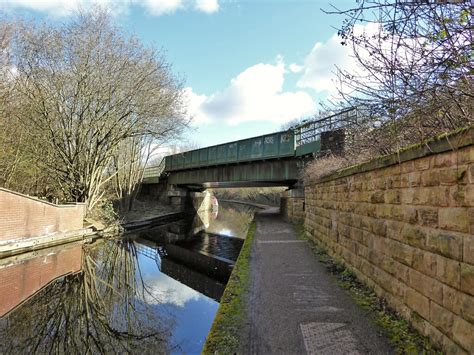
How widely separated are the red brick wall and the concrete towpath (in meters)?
4.93

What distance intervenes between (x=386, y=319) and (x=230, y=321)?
1.98 m

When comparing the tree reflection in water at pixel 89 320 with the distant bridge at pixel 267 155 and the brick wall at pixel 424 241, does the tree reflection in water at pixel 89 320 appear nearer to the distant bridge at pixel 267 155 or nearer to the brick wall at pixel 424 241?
the brick wall at pixel 424 241

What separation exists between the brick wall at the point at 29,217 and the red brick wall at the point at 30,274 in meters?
1.33

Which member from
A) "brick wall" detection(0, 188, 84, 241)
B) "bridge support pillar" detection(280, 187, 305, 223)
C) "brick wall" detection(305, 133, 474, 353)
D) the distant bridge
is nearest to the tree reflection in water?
"brick wall" detection(305, 133, 474, 353)

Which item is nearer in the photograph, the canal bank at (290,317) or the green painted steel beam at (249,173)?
the canal bank at (290,317)

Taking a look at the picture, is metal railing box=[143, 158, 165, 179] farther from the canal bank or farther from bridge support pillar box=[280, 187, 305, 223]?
the canal bank

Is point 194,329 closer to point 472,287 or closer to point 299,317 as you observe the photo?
point 299,317

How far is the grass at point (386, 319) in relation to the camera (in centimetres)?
326

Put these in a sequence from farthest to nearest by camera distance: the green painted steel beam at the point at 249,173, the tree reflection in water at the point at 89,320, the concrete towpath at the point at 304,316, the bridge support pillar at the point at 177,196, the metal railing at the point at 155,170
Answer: the metal railing at the point at 155,170
the bridge support pillar at the point at 177,196
the green painted steel beam at the point at 249,173
the tree reflection in water at the point at 89,320
the concrete towpath at the point at 304,316

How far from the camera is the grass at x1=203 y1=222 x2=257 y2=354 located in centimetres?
359

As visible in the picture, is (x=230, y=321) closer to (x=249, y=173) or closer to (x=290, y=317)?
(x=290, y=317)

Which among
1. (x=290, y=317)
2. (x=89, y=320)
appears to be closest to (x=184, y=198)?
(x=89, y=320)

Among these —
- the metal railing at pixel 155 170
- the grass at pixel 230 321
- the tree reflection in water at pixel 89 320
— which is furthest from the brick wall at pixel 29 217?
the metal railing at pixel 155 170

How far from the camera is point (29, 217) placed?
11.9 metres
